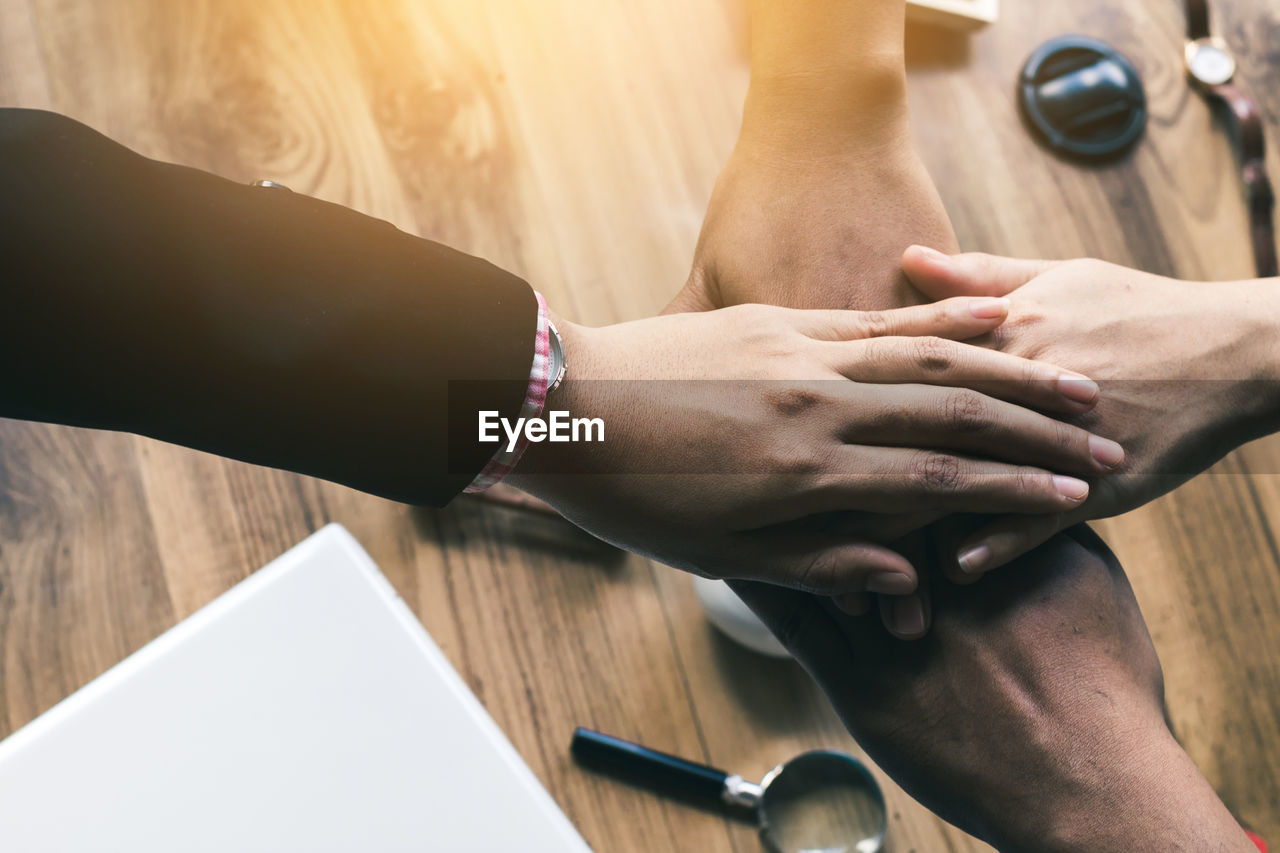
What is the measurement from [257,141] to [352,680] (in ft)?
1.91

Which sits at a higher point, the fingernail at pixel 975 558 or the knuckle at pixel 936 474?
the knuckle at pixel 936 474

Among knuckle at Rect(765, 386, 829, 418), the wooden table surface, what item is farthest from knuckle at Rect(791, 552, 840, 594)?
the wooden table surface

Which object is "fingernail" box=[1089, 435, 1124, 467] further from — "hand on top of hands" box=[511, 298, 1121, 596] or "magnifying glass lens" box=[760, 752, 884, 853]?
"magnifying glass lens" box=[760, 752, 884, 853]

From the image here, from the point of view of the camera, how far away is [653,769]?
0.79 meters

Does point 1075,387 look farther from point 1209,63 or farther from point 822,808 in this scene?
point 1209,63

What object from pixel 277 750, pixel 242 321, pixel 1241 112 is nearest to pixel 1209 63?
pixel 1241 112

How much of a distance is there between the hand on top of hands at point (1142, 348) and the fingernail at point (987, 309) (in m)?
0.03

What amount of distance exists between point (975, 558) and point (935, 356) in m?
0.16

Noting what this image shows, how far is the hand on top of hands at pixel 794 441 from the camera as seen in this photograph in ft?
2.03

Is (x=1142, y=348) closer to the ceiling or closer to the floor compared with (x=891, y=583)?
closer to the ceiling

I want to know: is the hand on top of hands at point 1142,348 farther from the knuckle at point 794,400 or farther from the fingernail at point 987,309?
the knuckle at point 794,400

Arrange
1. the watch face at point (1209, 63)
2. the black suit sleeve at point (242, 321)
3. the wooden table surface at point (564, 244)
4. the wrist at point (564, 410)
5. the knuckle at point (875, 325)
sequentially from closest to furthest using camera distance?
the black suit sleeve at point (242, 321) → the wrist at point (564, 410) → the knuckle at point (875, 325) → the wooden table surface at point (564, 244) → the watch face at point (1209, 63)

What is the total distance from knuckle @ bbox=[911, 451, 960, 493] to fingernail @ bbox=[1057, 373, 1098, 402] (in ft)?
0.34

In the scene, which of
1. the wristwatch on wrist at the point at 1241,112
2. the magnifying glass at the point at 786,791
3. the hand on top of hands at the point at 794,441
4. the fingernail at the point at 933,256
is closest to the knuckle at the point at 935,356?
the hand on top of hands at the point at 794,441
